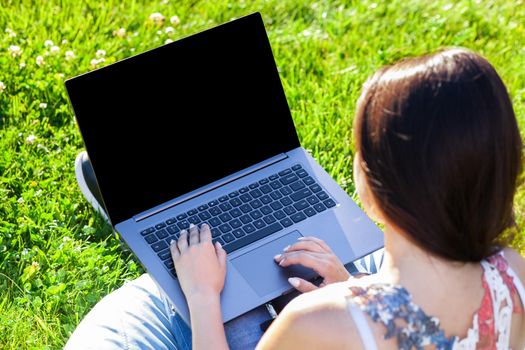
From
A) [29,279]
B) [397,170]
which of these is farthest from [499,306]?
[29,279]

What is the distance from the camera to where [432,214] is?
1.56m

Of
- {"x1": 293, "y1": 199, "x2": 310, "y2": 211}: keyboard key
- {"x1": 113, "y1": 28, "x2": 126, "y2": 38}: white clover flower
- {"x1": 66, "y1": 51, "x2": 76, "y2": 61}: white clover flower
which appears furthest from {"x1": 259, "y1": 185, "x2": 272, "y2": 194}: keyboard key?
{"x1": 113, "y1": 28, "x2": 126, "y2": 38}: white clover flower

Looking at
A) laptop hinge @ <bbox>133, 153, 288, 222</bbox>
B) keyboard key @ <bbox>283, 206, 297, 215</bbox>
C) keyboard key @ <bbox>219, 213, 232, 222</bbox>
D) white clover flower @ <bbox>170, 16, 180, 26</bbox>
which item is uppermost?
white clover flower @ <bbox>170, 16, 180, 26</bbox>

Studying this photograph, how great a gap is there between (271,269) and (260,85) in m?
0.61

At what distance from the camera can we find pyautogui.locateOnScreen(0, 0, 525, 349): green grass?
2.73 m

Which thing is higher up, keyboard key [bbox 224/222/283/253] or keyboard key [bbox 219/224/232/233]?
keyboard key [bbox 219/224/232/233]

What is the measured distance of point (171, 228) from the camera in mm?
2363

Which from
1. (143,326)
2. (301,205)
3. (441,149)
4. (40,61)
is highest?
(40,61)

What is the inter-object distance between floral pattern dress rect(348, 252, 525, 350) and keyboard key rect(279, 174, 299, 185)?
0.88 meters

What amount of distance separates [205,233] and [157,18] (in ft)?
6.29

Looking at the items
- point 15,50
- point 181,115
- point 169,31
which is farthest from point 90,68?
point 181,115

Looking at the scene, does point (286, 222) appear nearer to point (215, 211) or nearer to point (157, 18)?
point (215, 211)

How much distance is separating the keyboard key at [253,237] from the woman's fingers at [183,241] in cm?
14

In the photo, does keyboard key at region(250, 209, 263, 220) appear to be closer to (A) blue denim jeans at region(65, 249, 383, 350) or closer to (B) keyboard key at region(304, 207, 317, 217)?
(B) keyboard key at region(304, 207, 317, 217)
